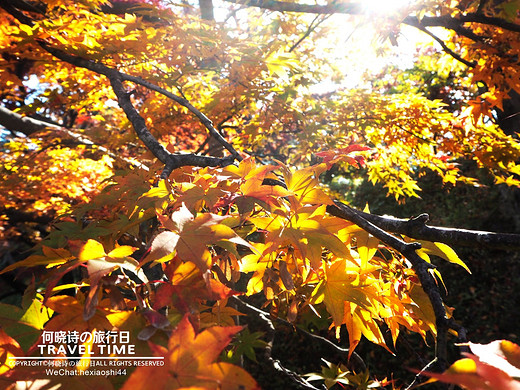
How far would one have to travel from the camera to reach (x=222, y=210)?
3.74 feet

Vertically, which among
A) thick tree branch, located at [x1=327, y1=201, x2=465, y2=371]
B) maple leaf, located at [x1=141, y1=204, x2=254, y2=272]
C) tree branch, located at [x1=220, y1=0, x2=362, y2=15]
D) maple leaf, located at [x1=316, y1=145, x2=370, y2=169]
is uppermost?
tree branch, located at [x1=220, y1=0, x2=362, y2=15]

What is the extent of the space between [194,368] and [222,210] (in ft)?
2.30

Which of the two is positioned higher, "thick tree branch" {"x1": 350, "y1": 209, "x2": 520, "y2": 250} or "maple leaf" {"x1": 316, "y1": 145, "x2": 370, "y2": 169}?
"maple leaf" {"x1": 316, "y1": 145, "x2": 370, "y2": 169}

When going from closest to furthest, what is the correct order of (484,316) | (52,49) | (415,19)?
(52,49) < (415,19) < (484,316)

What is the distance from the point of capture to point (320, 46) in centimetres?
467

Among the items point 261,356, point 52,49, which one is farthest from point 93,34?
point 261,356

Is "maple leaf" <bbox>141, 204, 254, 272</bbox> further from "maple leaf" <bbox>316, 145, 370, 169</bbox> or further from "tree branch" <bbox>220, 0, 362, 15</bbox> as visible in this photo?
"tree branch" <bbox>220, 0, 362, 15</bbox>

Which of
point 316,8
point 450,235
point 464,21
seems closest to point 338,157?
point 450,235

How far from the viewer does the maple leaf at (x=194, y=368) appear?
0.43m

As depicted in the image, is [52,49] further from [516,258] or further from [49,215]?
[516,258]

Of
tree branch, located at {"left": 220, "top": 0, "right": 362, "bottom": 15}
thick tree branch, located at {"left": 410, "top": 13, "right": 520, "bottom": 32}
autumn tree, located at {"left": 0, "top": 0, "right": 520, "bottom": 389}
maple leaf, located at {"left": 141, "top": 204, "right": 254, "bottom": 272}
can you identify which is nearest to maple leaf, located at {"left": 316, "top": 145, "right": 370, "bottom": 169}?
autumn tree, located at {"left": 0, "top": 0, "right": 520, "bottom": 389}

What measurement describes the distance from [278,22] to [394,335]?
4000mm

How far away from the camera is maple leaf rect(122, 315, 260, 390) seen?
429 mm

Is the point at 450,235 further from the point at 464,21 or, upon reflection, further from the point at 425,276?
the point at 464,21
